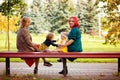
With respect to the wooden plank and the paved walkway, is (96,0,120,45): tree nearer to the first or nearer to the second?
the paved walkway

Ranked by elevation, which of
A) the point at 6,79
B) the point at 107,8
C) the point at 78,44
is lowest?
the point at 6,79

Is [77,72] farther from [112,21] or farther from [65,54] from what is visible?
[65,54]

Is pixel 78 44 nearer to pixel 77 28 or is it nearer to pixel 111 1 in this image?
pixel 77 28

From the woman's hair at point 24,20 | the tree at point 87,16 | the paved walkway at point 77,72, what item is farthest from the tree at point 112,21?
the tree at point 87,16

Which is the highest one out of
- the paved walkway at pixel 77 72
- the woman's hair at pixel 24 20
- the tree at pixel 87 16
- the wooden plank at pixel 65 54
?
the tree at pixel 87 16

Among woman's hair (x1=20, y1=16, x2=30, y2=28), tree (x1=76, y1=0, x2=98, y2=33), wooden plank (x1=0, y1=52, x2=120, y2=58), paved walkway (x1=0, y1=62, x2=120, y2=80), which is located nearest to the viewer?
wooden plank (x1=0, y1=52, x2=120, y2=58)

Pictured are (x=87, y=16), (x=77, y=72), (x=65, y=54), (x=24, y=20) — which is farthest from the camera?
(x=87, y=16)

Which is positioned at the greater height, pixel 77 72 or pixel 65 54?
pixel 65 54

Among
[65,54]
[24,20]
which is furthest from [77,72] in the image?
[24,20]

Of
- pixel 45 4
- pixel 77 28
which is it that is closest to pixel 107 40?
pixel 77 28

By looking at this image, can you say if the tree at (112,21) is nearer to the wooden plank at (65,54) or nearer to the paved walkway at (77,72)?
the paved walkway at (77,72)

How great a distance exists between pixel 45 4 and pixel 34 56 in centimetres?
3341

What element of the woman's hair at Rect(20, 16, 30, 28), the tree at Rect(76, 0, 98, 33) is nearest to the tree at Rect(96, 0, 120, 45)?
the woman's hair at Rect(20, 16, 30, 28)

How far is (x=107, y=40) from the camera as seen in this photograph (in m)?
11.0
